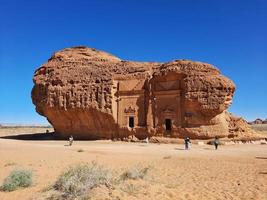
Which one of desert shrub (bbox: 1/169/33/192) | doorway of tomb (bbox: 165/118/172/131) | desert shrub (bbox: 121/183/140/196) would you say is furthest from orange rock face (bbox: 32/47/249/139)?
desert shrub (bbox: 121/183/140/196)

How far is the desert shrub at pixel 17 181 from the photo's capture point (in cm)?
1032

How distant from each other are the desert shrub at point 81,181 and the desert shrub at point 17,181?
2.15 m

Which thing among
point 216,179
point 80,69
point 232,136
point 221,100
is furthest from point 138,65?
point 216,179

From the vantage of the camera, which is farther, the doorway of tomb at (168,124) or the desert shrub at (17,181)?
the doorway of tomb at (168,124)

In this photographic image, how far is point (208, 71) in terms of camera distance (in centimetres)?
3266

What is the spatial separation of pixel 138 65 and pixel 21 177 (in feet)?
90.7

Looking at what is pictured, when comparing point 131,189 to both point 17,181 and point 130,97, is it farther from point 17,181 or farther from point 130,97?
point 130,97

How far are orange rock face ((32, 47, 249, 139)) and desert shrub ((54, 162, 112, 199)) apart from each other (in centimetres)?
2360

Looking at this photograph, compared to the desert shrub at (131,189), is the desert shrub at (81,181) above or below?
above

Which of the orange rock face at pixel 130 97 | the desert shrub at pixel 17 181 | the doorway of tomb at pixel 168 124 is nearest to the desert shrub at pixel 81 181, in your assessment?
the desert shrub at pixel 17 181

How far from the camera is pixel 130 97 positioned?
119 ft

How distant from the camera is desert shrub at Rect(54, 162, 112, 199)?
8.18 metres

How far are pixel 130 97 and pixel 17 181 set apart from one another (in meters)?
26.0

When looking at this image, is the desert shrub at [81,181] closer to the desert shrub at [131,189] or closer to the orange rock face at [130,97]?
the desert shrub at [131,189]
